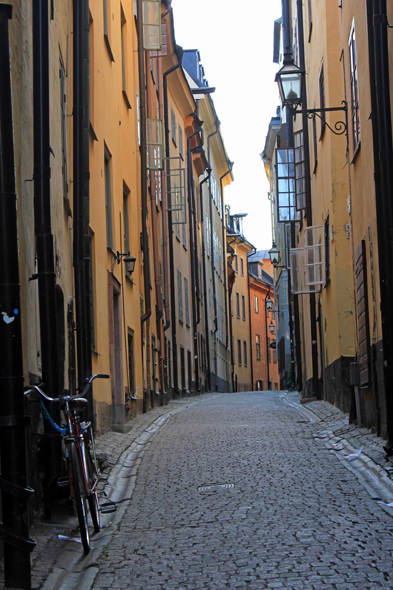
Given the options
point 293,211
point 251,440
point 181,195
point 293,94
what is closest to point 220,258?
point 181,195

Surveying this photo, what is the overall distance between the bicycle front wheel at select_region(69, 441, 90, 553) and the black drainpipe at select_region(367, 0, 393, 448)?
12.8 ft

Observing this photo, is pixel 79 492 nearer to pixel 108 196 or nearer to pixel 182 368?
pixel 108 196

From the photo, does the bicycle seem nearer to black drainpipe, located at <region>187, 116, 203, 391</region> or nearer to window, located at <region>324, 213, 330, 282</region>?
window, located at <region>324, 213, 330, 282</region>

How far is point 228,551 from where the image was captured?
18.1 ft

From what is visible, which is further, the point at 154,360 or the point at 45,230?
the point at 154,360

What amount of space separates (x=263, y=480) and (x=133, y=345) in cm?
935

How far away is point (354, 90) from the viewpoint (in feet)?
42.7

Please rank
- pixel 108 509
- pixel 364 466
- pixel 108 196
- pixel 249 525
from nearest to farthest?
pixel 249 525 < pixel 108 509 < pixel 364 466 < pixel 108 196

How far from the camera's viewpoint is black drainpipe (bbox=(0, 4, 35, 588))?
4598 mm

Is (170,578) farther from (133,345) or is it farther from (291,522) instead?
(133,345)

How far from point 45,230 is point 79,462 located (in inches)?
70.7

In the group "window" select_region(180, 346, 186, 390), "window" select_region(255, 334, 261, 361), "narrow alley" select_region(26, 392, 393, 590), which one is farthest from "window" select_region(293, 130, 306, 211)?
"window" select_region(255, 334, 261, 361)

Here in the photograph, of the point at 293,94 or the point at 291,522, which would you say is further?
the point at 293,94

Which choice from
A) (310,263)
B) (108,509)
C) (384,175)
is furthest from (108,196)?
(108,509)
